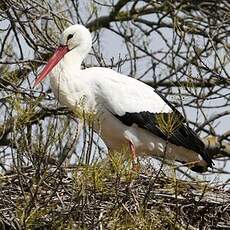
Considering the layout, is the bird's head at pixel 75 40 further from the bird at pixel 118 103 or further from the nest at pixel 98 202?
the nest at pixel 98 202

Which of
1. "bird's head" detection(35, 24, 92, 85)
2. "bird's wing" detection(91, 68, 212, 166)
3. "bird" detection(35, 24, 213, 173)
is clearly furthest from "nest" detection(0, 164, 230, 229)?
"bird's head" detection(35, 24, 92, 85)

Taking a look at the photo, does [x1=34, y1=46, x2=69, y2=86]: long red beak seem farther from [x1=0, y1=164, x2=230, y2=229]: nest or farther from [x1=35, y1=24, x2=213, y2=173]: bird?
[x1=0, y1=164, x2=230, y2=229]: nest

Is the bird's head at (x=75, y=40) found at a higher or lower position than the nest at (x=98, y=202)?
higher

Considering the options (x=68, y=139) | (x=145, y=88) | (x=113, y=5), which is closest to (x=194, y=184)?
(x=68, y=139)

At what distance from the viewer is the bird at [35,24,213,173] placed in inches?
244

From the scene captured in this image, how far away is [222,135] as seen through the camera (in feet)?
22.4

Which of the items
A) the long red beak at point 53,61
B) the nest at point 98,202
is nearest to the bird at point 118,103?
the long red beak at point 53,61

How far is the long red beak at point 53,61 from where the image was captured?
618cm

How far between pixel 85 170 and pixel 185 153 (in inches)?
111

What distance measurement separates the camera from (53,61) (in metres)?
6.37

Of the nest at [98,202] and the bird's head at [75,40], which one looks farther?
the bird's head at [75,40]

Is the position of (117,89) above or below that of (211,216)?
above

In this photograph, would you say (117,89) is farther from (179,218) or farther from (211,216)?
(179,218)

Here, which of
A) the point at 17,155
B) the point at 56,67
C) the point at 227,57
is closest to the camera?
the point at 17,155
